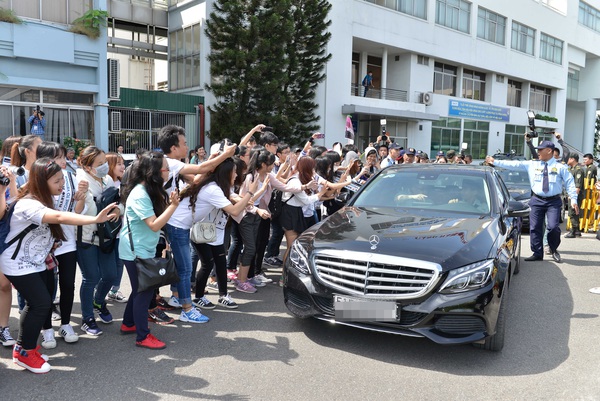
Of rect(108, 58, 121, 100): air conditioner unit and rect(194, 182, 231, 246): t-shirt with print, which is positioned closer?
rect(194, 182, 231, 246): t-shirt with print

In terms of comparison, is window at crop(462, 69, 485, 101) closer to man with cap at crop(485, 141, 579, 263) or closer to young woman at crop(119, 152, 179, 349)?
man with cap at crop(485, 141, 579, 263)

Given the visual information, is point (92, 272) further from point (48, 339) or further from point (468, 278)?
point (468, 278)

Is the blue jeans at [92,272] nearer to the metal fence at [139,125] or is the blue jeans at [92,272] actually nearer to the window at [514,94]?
the metal fence at [139,125]

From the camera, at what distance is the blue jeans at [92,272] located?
176 inches

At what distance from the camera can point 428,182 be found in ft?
18.4

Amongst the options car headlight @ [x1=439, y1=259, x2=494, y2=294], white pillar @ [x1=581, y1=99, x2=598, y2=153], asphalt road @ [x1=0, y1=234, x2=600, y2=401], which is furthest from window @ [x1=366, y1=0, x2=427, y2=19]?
white pillar @ [x1=581, y1=99, x2=598, y2=153]

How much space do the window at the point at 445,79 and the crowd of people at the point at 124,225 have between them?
27848mm

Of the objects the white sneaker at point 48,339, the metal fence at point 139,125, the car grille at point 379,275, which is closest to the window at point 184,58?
the metal fence at point 139,125

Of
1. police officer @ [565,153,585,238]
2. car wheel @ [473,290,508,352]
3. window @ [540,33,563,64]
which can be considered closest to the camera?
car wheel @ [473,290,508,352]

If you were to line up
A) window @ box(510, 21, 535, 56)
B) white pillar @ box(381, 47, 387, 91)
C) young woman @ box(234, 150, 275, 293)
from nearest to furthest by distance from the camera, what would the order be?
young woman @ box(234, 150, 275, 293) < white pillar @ box(381, 47, 387, 91) < window @ box(510, 21, 535, 56)

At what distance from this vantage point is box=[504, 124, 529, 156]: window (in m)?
38.1

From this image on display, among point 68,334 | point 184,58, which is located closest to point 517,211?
point 68,334

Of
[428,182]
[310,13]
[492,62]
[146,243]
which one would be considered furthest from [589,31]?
[146,243]

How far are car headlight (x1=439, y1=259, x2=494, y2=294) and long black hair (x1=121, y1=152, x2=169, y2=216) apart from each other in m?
2.34
